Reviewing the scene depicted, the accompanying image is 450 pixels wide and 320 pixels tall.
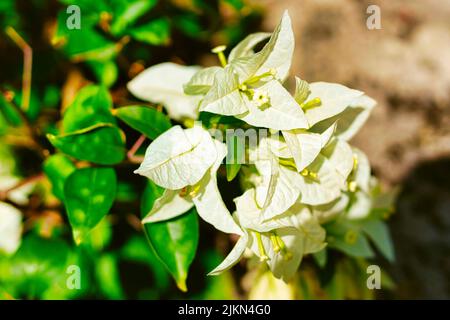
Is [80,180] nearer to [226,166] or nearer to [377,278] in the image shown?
[226,166]

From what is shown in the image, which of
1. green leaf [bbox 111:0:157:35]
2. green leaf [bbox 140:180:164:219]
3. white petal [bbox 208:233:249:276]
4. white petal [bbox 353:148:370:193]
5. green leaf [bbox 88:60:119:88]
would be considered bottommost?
white petal [bbox 208:233:249:276]

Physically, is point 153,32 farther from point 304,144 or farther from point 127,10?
point 304,144

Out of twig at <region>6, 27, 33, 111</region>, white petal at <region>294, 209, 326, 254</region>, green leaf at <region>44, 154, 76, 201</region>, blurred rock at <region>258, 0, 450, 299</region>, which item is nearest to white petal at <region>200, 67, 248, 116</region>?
white petal at <region>294, 209, 326, 254</region>

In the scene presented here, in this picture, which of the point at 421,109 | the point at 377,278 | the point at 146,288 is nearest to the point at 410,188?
the point at 421,109

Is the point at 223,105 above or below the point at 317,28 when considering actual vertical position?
A: below

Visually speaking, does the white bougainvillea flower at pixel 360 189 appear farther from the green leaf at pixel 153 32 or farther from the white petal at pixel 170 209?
the green leaf at pixel 153 32

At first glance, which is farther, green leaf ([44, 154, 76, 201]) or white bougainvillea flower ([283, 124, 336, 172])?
green leaf ([44, 154, 76, 201])

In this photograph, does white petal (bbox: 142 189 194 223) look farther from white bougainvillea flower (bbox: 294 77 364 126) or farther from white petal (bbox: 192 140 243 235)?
white bougainvillea flower (bbox: 294 77 364 126)
